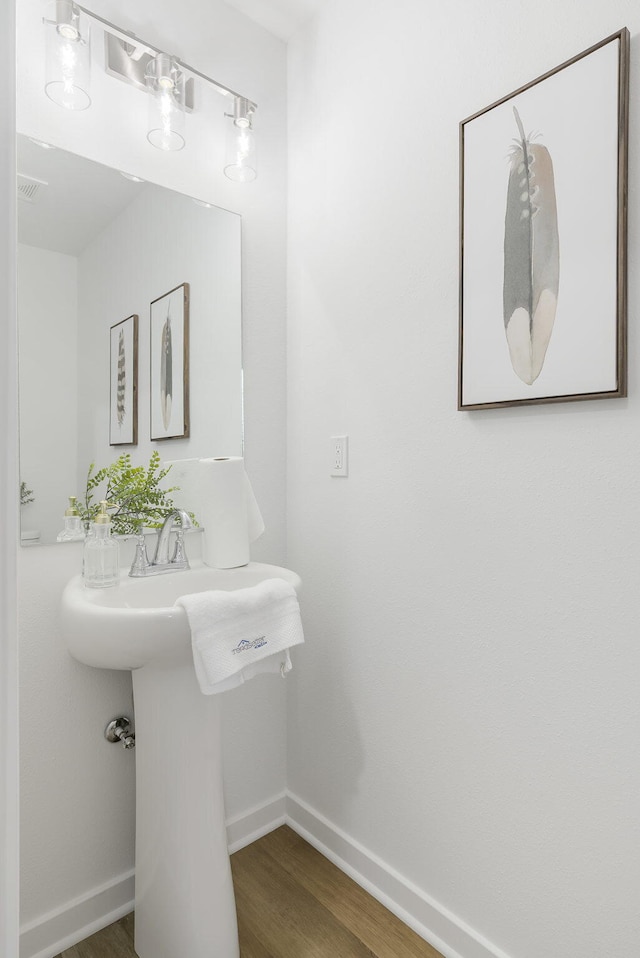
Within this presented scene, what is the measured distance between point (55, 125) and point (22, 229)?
26 cm

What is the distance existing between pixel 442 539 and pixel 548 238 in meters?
0.68

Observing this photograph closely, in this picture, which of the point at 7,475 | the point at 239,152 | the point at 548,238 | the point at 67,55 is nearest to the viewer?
the point at 7,475

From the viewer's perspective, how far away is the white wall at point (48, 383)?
1257 millimetres

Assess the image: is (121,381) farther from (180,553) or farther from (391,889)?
(391,889)

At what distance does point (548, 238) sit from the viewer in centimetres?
107

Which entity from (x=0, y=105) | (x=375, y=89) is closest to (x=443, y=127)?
(x=375, y=89)

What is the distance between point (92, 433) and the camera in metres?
1.37

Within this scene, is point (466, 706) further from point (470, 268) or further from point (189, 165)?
point (189, 165)

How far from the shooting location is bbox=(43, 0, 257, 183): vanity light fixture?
1.23 metres

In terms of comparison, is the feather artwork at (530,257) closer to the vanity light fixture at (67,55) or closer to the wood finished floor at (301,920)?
the vanity light fixture at (67,55)

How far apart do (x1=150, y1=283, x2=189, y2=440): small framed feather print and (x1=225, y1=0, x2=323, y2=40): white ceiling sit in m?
0.86

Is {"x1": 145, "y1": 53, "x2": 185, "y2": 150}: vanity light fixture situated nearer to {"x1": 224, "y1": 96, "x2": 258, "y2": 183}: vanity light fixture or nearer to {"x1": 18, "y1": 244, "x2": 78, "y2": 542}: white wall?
{"x1": 224, "y1": 96, "x2": 258, "y2": 183}: vanity light fixture

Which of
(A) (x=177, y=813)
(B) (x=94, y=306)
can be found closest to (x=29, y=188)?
(B) (x=94, y=306)

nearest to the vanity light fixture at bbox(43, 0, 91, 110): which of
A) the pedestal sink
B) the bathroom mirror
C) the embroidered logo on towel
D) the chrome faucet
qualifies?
the bathroom mirror
